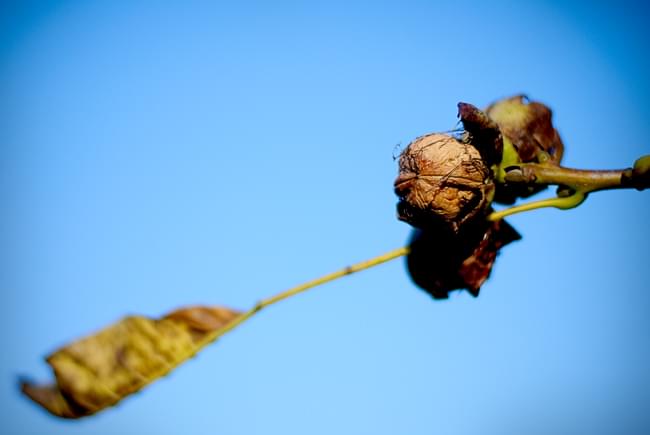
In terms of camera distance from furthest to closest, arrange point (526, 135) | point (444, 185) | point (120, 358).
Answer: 1. point (526, 135)
2. point (444, 185)
3. point (120, 358)

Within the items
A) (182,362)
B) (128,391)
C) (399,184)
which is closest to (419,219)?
(399,184)

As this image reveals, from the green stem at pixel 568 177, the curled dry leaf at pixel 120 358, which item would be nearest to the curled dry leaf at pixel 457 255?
the green stem at pixel 568 177

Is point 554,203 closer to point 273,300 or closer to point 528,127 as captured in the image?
point 528,127

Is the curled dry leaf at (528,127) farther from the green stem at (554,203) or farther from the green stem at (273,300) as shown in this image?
the green stem at (273,300)

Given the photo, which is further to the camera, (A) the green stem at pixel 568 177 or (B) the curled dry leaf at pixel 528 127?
(B) the curled dry leaf at pixel 528 127

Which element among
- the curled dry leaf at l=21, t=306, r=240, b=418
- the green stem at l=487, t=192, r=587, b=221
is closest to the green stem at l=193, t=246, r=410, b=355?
the curled dry leaf at l=21, t=306, r=240, b=418

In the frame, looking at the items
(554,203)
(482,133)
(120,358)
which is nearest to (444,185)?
(482,133)

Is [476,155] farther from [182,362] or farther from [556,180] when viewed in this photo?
[182,362]
